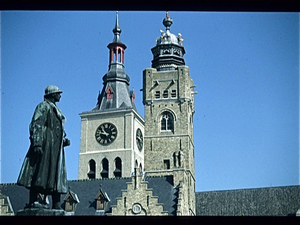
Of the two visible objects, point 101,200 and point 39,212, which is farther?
point 101,200

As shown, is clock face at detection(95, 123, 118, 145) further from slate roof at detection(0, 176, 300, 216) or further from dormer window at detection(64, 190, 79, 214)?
dormer window at detection(64, 190, 79, 214)

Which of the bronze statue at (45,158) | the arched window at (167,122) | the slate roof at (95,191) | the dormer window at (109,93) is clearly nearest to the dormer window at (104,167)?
the dormer window at (109,93)

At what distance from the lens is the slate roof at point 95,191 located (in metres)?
44.9

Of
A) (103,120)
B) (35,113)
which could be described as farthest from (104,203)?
(35,113)

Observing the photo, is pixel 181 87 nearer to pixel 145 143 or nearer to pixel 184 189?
pixel 145 143

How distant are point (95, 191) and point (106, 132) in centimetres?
1385

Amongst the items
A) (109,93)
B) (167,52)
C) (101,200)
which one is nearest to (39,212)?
(101,200)

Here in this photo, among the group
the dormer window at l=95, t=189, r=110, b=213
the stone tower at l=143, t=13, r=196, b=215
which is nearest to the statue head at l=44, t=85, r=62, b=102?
the dormer window at l=95, t=189, r=110, b=213

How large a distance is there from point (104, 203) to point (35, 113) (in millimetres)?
36199

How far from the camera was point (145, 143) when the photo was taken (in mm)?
51969

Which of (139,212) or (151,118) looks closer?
(139,212)

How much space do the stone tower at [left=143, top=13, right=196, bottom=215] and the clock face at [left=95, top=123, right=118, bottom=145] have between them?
784cm

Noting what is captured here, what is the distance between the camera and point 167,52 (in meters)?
55.8

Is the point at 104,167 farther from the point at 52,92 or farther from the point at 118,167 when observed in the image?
the point at 52,92
